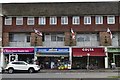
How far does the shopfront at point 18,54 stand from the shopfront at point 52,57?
4.07 ft

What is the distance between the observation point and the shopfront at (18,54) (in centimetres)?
4944

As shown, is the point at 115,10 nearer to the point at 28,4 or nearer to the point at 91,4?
the point at 91,4

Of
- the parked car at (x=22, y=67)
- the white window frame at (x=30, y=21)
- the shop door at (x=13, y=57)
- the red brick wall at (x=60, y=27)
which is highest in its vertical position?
the white window frame at (x=30, y=21)

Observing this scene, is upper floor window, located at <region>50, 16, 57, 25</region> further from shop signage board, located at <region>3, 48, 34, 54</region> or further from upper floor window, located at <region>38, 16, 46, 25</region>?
shop signage board, located at <region>3, 48, 34, 54</region>

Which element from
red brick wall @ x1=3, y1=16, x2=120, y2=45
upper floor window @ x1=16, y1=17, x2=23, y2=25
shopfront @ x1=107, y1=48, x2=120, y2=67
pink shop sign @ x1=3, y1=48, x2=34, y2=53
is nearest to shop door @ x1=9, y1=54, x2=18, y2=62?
pink shop sign @ x1=3, y1=48, x2=34, y2=53

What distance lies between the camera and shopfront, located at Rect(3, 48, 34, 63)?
49.4m


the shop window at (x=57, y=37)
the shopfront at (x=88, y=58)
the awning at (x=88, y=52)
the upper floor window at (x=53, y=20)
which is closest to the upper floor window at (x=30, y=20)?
the upper floor window at (x=53, y=20)

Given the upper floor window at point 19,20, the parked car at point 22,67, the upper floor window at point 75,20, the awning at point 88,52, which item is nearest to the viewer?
the parked car at point 22,67

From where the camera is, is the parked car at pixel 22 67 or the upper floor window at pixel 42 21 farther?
the upper floor window at pixel 42 21

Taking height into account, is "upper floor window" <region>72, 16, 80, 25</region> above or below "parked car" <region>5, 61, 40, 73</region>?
above

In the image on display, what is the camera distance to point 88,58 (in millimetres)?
→ 49531

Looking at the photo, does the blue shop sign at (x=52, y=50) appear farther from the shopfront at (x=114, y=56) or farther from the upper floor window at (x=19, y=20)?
the shopfront at (x=114, y=56)

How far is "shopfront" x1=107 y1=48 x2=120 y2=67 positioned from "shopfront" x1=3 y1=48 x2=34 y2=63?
1122 cm

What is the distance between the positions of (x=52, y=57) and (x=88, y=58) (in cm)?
529
